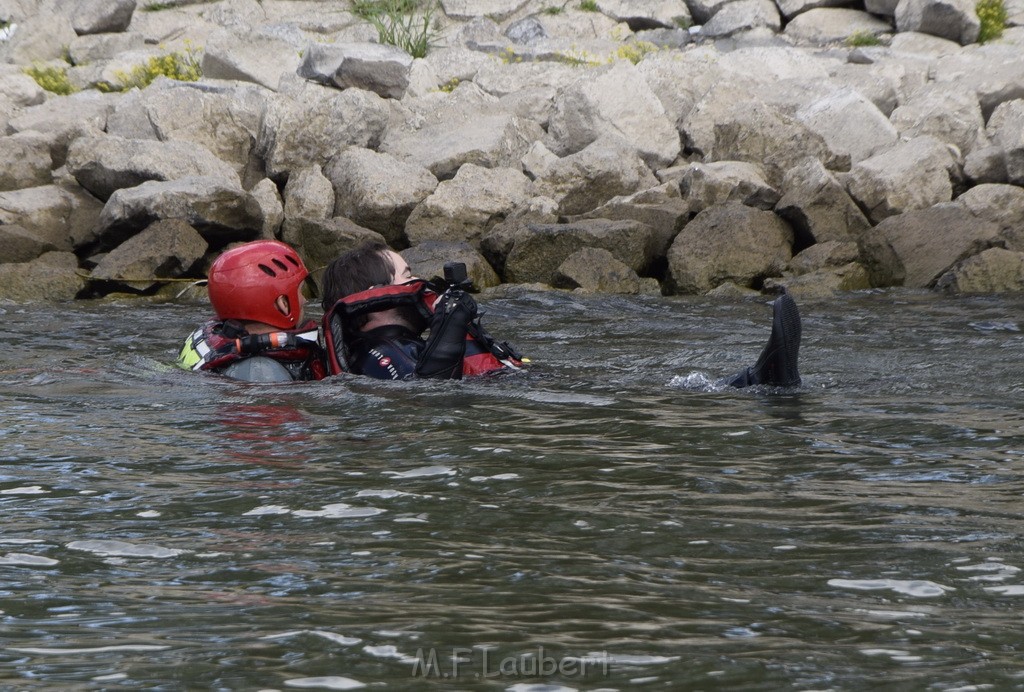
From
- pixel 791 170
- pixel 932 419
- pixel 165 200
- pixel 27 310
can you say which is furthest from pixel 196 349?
pixel 791 170

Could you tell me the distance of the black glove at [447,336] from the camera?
563 centimetres

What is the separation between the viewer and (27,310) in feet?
35.5

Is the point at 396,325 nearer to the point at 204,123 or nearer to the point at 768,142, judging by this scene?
the point at 768,142

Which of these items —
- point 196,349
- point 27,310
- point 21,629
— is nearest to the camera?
point 21,629

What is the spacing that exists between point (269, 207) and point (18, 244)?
2551 mm

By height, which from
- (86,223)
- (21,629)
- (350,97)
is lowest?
(21,629)

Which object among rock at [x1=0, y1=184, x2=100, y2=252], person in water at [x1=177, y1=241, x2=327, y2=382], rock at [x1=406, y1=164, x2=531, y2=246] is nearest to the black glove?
person in water at [x1=177, y1=241, x2=327, y2=382]

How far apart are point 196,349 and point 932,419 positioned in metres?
3.62

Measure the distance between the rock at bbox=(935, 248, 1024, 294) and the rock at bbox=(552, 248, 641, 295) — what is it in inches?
111

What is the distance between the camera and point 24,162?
14336mm

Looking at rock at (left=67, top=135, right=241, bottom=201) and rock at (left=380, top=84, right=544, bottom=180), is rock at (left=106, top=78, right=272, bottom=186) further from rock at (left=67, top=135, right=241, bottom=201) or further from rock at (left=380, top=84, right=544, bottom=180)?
rock at (left=380, top=84, right=544, bottom=180)

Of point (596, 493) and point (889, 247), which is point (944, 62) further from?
point (596, 493)

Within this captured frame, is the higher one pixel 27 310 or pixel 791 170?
pixel 791 170

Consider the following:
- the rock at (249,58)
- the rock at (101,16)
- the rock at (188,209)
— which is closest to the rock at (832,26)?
the rock at (249,58)
